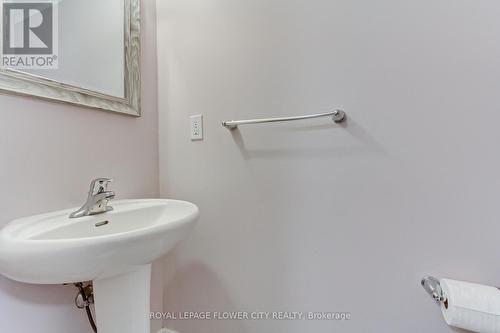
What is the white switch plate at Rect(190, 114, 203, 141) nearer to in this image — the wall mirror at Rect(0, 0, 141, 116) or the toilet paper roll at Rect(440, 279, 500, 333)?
the wall mirror at Rect(0, 0, 141, 116)

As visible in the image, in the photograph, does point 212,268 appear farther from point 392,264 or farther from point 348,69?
point 348,69

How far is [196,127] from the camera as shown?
1.02 m

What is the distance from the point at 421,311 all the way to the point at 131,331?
86 cm

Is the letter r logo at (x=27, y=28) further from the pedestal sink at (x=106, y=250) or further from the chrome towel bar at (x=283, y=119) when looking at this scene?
the chrome towel bar at (x=283, y=119)

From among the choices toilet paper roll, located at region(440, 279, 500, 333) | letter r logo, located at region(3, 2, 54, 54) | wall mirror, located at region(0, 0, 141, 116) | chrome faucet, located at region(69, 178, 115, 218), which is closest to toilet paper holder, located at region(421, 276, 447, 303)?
toilet paper roll, located at region(440, 279, 500, 333)

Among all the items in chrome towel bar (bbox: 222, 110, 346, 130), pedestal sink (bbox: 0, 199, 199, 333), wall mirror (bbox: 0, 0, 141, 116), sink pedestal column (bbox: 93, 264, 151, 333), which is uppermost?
wall mirror (bbox: 0, 0, 141, 116)

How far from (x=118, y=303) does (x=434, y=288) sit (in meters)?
0.89

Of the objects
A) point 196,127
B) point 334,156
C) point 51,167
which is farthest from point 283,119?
point 51,167

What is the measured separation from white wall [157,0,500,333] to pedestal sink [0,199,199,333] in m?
0.30

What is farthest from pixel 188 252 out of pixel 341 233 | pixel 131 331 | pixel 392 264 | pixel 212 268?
pixel 392 264

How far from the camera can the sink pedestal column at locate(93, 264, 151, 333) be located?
0.68 metres

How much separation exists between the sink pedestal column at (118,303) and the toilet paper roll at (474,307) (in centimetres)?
83

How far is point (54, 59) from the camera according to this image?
758mm

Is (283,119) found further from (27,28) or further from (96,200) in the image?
(27,28)
